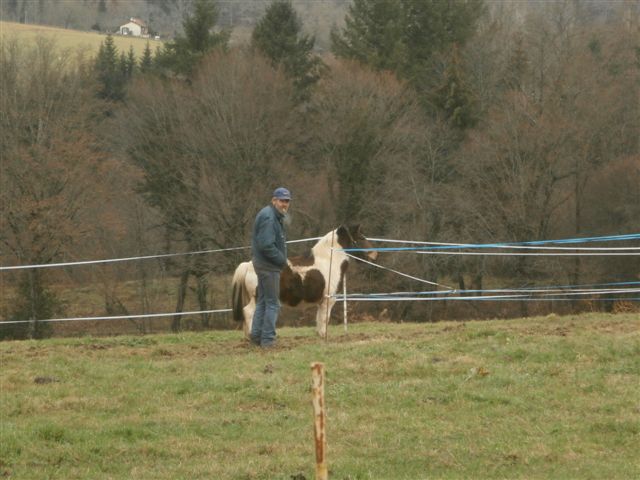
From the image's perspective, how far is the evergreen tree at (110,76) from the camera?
65.1 metres

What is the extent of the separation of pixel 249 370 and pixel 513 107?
39588mm

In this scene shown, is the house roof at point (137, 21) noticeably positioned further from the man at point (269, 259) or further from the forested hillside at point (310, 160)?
the man at point (269, 259)

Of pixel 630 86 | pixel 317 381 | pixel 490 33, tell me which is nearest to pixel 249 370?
pixel 317 381

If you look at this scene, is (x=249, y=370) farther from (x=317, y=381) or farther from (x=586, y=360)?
(x=317, y=381)

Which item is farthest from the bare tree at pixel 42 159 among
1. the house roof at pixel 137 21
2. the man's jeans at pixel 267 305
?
the house roof at pixel 137 21

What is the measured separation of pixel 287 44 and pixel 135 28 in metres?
38.5

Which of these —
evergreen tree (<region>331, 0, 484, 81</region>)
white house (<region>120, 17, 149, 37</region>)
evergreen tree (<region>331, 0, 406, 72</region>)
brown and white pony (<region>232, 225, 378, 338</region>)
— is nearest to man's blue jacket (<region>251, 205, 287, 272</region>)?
brown and white pony (<region>232, 225, 378, 338</region>)

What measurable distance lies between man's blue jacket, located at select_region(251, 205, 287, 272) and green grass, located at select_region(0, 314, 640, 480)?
1.29 metres

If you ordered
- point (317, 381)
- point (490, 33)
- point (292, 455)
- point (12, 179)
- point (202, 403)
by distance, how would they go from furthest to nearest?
point (490, 33) → point (12, 179) → point (202, 403) → point (292, 455) → point (317, 381)

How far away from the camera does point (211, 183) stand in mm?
45812

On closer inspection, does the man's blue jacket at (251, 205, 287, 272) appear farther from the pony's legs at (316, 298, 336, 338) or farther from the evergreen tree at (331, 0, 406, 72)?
the evergreen tree at (331, 0, 406, 72)

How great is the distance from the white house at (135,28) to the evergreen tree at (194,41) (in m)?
30.8

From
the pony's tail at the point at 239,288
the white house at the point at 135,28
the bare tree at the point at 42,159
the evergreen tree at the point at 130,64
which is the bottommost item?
the pony's tail at the point at 239,288

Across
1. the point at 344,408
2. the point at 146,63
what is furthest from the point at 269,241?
the point at 146,63
